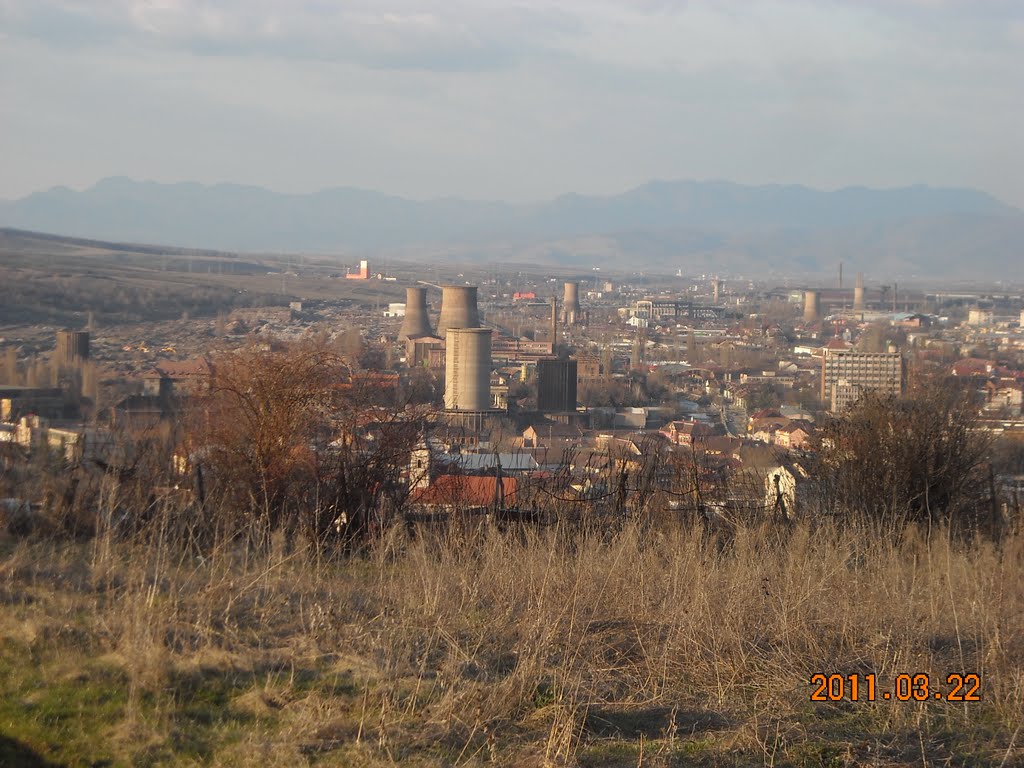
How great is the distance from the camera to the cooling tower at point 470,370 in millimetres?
18962

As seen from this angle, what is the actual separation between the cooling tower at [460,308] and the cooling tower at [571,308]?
42.5 feet

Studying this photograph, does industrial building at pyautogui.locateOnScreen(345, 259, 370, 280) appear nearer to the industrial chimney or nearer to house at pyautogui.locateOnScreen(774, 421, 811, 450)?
the industrial chimney

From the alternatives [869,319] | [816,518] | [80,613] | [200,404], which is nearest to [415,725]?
[80,613]

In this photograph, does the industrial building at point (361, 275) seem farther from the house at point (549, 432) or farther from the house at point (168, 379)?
the house at point (549, 432)

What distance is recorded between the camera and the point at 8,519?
4.82 meters

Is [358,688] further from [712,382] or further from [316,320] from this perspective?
[316,320]

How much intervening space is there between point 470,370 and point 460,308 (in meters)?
10.3

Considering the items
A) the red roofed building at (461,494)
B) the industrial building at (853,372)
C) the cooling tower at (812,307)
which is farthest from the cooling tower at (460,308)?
the cooling tower at (812,307)

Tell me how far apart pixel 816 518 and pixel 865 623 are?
247 centimetres

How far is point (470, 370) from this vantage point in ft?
63.1

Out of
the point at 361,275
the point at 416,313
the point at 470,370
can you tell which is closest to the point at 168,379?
the point at 470,370

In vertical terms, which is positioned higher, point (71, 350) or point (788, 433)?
point (71, 350)

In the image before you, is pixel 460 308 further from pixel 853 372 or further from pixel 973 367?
pixel 973 367

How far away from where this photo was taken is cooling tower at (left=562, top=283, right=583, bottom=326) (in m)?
43.3
